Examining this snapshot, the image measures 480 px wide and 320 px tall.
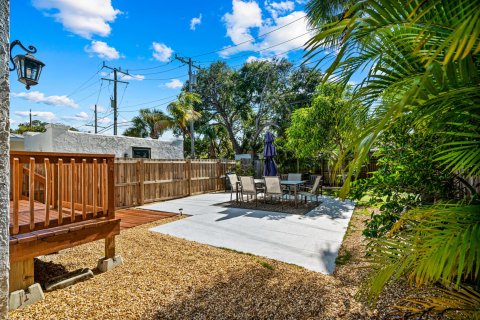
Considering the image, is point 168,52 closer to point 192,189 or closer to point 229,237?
point 192,189

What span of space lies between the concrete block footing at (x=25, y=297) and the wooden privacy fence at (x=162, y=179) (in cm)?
552

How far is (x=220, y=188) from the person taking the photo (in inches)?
482

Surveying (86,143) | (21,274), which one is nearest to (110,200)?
(21,274)

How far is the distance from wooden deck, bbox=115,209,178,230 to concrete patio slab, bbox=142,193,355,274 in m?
0.49

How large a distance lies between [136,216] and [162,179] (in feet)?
8.79

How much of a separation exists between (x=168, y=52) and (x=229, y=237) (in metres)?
16.2

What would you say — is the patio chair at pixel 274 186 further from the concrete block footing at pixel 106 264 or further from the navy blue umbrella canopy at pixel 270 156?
the concrete block footing at pixel 106 264

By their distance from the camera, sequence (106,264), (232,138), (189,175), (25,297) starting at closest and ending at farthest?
(25,297), (106,264), (189,175), (232,138)

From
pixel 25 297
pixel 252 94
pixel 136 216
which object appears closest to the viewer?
pixel 25 297

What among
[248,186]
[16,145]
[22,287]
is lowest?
[22,287]

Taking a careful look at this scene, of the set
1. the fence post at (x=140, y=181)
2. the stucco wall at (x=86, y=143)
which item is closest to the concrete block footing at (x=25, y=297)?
the fence post at (x=140, y=181)

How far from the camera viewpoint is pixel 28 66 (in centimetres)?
351

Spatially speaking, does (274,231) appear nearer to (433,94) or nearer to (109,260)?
(109,260)

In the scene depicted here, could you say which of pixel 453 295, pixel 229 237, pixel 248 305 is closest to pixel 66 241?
pixel 248 305
